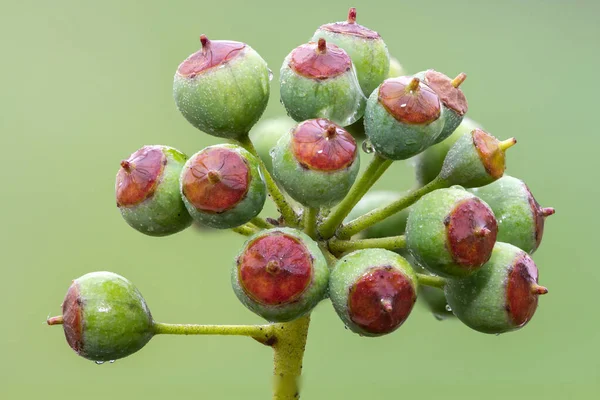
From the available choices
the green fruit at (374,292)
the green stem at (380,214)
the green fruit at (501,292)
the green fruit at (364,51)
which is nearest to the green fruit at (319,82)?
the green fruit at (364,51)

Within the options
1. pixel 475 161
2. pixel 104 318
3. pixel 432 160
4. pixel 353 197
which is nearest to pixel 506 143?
pixel 475 161

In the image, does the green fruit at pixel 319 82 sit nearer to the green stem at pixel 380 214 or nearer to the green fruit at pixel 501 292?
the green stem at pixel 380 214

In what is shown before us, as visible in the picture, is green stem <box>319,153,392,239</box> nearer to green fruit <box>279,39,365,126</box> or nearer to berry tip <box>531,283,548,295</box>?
green fruit <box>279,39,365,126</box>

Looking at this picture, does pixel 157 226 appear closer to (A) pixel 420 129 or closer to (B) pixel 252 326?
(B) pixel 252 326

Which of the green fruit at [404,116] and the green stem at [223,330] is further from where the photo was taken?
the green stem at [223,330]

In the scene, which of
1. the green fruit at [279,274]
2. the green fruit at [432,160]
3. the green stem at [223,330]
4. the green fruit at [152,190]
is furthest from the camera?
the green fruit at [432,160]

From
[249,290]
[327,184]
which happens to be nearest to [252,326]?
[249,290]

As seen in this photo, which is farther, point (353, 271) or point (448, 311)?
point (448, 311)

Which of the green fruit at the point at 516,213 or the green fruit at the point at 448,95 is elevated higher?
the green fruit at the point at 448,95
